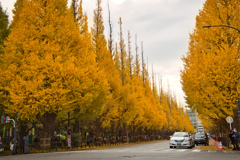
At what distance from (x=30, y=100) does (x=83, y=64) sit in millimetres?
5048

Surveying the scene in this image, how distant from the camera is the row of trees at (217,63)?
18.1 metres

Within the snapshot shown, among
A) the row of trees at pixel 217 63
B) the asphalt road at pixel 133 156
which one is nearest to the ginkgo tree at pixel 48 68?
the asphalt road at pixel 133 156

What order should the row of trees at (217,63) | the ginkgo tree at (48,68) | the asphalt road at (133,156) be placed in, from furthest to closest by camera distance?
the row of trees at (217,63)
the ginkgo tree at (48,68)
the asphalt road at (133,156)

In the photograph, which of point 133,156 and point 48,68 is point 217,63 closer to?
point 133,156

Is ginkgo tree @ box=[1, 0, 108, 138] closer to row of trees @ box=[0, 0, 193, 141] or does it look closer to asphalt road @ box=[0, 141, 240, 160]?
row of trees @ box=[0, 0, 193, 141]

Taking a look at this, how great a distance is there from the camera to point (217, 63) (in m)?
18.6

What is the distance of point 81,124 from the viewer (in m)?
30.6

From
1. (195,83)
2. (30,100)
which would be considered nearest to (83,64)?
(30,100)

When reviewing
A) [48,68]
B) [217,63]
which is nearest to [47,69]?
[48,68]

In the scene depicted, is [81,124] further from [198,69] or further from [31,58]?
[198,69]

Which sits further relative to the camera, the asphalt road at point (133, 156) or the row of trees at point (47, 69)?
the row of trees at point (47, 69)

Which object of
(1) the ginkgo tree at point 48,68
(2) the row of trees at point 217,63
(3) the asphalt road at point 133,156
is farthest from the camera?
(2) the row of trees at point 217,63

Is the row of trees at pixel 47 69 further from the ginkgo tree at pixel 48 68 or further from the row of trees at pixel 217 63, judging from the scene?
the row of trees at pixel 217 63

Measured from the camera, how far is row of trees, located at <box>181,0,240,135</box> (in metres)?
18.1
